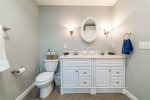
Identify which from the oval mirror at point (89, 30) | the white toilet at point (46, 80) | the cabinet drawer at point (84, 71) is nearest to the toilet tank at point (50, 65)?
the white toilet at point (46, 80)

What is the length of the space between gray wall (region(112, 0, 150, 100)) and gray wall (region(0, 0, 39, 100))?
2.20 meters

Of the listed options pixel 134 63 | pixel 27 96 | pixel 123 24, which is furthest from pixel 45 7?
pixel 134 63

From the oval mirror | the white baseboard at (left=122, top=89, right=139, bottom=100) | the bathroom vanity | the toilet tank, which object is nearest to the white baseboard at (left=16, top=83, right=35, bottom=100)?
the toilet tank

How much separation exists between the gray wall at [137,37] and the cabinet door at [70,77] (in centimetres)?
116

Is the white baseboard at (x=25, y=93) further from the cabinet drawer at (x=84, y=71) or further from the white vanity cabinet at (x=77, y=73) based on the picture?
the cabinet drawer at (x=84, y=71)

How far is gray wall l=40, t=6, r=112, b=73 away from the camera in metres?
3.56

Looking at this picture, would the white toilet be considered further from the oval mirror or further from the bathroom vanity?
the oval mirror

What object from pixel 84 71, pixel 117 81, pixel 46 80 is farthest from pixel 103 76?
pixel 46 80

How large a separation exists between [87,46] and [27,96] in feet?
6.58

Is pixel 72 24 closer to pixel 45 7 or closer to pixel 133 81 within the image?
pixel 45 7

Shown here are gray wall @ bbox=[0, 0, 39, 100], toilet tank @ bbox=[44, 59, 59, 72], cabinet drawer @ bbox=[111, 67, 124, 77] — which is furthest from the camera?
→ toilet tank @ bbox=[44, 59, 59, 72]

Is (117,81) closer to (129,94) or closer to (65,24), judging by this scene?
(129,94)

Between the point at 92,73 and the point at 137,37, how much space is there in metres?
1.21

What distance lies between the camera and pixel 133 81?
2.49 metres
